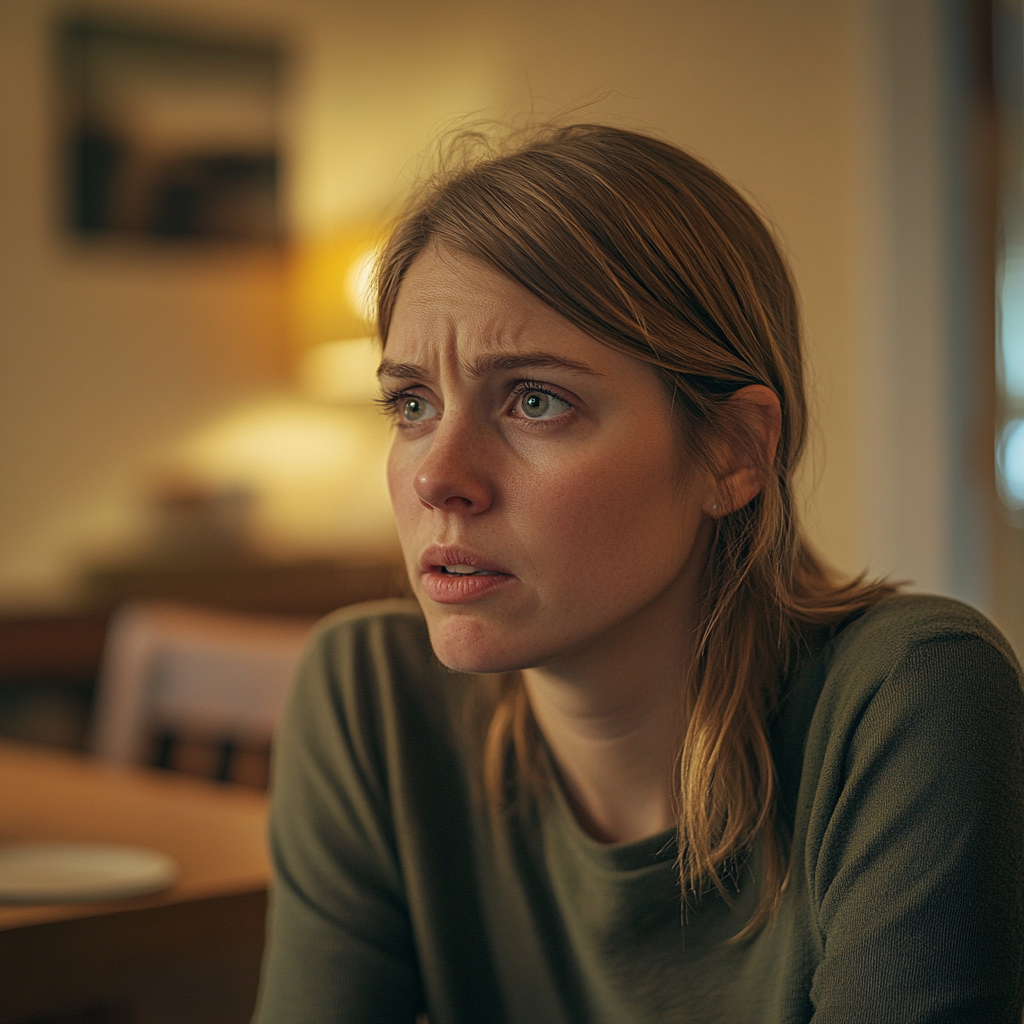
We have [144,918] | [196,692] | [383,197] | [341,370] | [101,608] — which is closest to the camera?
[144,918]

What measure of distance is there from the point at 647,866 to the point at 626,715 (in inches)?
4.4

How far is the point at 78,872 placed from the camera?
102 centimetres

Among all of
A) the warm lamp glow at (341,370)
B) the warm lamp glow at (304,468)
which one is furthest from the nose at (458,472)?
the warm lamp glow at (304,468)

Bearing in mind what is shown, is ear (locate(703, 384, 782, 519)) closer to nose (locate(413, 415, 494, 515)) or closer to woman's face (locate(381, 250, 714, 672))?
woman's face (locate(381, 250, 714, 672))

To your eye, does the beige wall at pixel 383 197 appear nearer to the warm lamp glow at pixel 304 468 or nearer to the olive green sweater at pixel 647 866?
the warm lamp glow at pixel 304 468

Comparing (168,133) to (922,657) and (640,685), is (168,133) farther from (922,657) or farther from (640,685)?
(922,657)

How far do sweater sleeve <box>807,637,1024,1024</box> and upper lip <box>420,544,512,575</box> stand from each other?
27 centimetres

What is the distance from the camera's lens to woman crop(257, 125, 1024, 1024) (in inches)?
29.9

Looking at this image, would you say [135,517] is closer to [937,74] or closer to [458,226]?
[937,74]

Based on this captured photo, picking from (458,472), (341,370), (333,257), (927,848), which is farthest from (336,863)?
(333,257)

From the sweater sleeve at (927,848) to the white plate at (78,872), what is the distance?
0.54 meters

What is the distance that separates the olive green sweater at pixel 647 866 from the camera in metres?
0.73

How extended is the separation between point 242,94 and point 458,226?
2.92m

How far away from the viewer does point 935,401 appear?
258 centimetres
